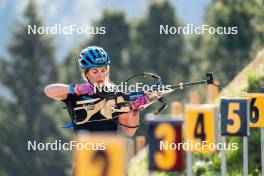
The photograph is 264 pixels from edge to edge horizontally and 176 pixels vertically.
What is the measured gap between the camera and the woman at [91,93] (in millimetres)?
8797

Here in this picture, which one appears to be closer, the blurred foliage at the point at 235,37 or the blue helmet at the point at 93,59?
the blue helmet at the point at 93,59

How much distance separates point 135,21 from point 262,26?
89.3 ft

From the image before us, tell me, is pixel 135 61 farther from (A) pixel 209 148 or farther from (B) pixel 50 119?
(A) pixel 209 148

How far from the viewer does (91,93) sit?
29.1ft

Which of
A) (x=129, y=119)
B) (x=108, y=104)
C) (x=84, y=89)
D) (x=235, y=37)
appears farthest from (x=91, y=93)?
(x=235, y=37)

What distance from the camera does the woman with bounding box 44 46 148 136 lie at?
880cm

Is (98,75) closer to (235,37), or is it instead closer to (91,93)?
(91,93)

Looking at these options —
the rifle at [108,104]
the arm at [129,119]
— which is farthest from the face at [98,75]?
the arm at [129,119]

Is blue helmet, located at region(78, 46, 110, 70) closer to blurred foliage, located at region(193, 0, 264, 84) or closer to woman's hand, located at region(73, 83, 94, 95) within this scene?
woman's hand, located at region(73, 83, 94, 95)

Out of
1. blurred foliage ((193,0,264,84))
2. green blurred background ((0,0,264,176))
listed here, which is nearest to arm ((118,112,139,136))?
blurred foliage ((193,0,264,84))

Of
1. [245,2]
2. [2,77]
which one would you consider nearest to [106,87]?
[245,2]

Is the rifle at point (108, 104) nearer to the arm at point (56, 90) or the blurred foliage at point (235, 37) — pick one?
the arm at point (56, 90)

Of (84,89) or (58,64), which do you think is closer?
(84,89)

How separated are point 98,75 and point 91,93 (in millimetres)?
174
